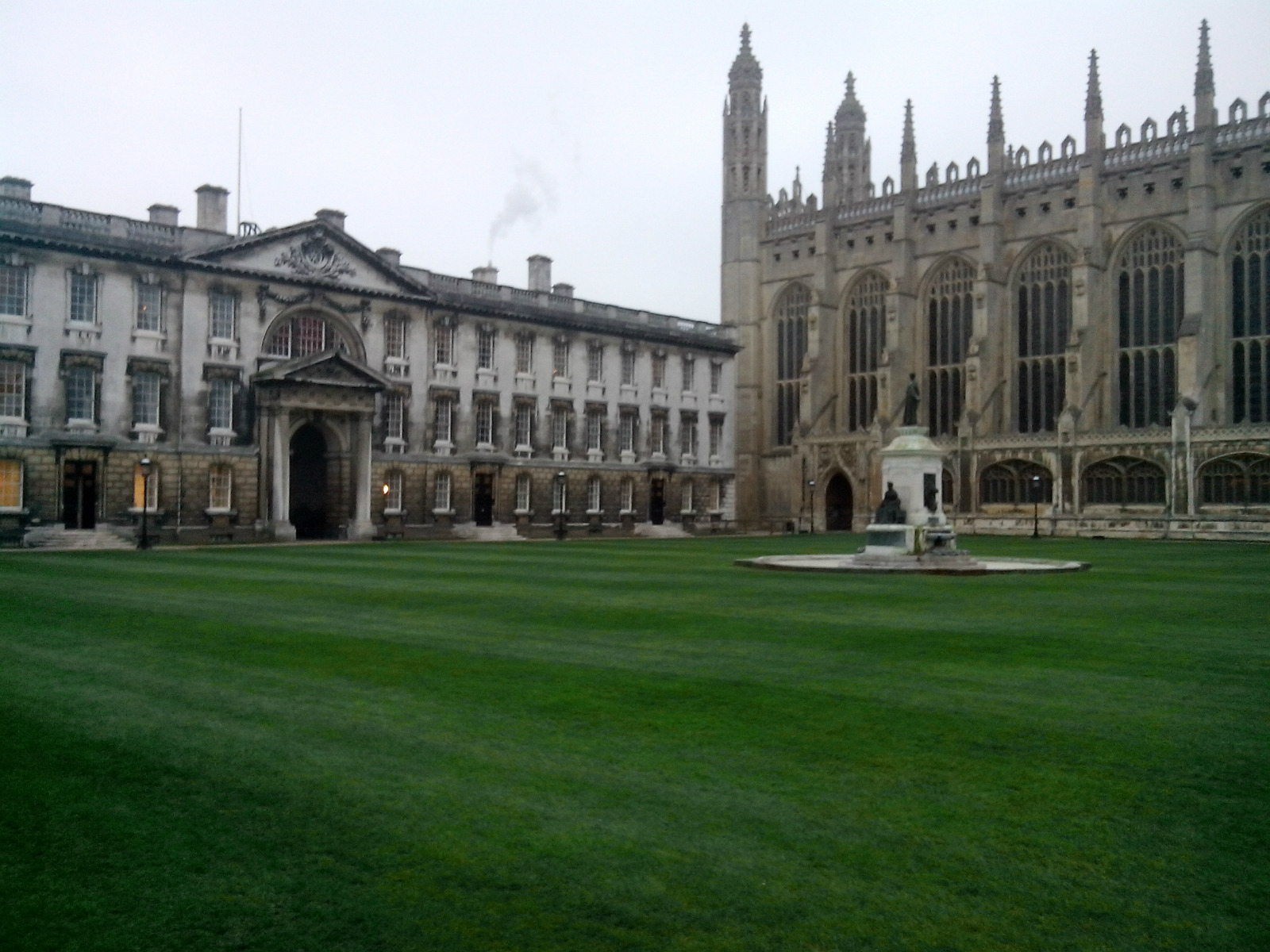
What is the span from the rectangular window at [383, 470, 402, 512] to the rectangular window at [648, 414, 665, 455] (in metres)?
16.3

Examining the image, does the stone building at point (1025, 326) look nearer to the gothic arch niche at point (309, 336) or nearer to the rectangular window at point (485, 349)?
the rectangular window at point (485, 349)

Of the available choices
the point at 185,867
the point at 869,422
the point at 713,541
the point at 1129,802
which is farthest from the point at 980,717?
the point at 869,422

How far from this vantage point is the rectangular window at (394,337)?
5094 centimetres

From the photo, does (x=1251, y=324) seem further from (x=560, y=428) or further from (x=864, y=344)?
(x=560, y=428)

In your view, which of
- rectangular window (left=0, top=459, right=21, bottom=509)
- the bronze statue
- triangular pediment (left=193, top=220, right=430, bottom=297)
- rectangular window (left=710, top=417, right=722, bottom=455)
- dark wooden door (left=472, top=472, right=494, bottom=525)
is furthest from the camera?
rectangular window (left=710, top=417, right=722, bottom=455)

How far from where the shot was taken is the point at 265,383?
1817 inches

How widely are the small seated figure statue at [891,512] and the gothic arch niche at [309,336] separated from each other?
2818 centimetres

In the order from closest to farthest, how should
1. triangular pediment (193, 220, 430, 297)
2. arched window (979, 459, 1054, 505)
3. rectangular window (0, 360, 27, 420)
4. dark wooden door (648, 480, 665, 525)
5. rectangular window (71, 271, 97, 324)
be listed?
rectangular window (0, 360, 27, 420)
rectangular window (71, 271, 97, 324)
triangular pediment (193, 220, 430, 297)
arched window (979, 459, 1054, 505)
dark wooden door (648, 480, 665, 525)

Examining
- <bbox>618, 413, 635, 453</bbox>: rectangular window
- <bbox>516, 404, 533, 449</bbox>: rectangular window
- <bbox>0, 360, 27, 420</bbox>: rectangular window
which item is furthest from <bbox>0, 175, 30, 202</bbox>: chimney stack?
<bbox>618, 413, 635, 453</bbox>: rectangular window

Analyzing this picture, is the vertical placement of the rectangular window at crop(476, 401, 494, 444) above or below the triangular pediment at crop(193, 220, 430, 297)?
below

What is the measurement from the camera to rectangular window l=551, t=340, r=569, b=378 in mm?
58062

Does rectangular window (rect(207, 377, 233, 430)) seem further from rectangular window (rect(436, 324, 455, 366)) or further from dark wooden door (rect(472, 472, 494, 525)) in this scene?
dark wooden door (rect(472, 472, 494, 525))

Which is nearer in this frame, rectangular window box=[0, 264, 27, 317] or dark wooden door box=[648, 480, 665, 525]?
rectangular window box=[0, 264, 27, 317]

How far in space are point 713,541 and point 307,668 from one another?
38.1 meters
